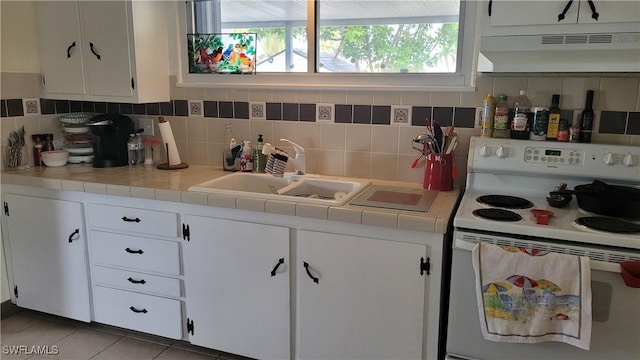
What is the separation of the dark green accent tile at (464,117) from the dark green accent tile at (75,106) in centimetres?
229

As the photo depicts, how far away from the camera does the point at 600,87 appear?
6.52 ft

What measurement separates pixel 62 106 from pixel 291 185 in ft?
5.26

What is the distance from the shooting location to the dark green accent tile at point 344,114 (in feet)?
7.89

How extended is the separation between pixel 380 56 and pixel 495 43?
66cm

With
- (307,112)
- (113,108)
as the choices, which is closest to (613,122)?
(307,112)

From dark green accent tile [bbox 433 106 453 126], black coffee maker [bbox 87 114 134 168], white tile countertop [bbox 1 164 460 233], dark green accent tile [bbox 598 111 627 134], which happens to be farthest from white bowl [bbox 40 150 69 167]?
dark green accent tile [bbox 598 111 627 134]

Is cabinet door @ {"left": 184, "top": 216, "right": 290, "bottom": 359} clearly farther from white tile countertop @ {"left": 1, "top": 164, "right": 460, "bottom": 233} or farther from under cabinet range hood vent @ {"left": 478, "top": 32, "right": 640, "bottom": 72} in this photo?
under cabinet range hood vent @ {"left": 478, "top": 32, "right": 640, "bottom": 72}

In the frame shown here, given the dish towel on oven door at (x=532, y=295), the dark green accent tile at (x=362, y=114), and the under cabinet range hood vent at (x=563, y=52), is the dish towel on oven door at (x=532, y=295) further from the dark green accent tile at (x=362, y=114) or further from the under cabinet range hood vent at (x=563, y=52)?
the dark green accent tile at (x=362, y=114)

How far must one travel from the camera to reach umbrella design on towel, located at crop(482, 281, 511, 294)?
157cm

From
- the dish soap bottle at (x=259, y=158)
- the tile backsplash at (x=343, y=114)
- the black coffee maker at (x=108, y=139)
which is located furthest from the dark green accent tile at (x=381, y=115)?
the black coffee maker at (x=108, y=139)

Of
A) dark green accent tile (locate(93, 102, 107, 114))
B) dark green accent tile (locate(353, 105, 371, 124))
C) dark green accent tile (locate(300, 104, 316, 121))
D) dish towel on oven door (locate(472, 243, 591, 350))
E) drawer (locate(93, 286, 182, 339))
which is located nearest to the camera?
dish towel on oven door (locate(472, 243, 591, 350))

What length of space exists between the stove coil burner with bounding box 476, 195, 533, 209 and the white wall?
252 centimetres

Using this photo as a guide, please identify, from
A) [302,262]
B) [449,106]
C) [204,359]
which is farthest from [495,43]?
[204,359]

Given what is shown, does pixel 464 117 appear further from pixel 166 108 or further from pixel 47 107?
pixel 47 107
